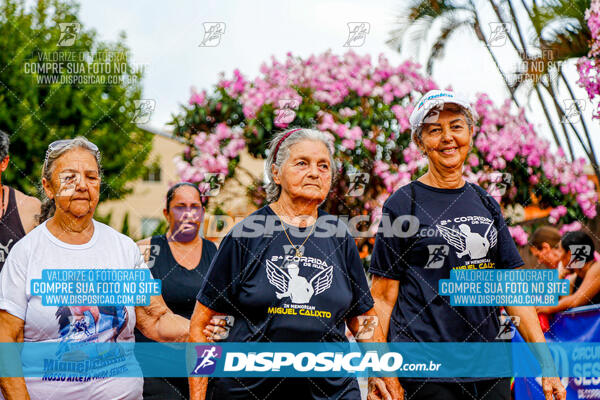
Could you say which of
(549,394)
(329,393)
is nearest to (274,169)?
(329,393)

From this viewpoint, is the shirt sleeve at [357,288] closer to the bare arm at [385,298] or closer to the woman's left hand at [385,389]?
the bare arm at [385,298]

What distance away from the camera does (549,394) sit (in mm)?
3045

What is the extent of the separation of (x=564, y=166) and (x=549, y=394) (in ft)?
13.8

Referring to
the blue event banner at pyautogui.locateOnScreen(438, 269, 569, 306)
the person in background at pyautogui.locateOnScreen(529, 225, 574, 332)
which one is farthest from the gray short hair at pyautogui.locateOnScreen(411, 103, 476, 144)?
the person in background at pyautogui.locateOnScreen(529, 225, 574, 332)

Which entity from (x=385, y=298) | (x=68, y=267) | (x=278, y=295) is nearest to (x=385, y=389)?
(x=385, y=298)

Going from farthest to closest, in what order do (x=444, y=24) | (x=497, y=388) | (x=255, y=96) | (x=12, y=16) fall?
1. (x=12, y=16)
2. (x=444, y=24)
3. (x=255, y=96)
4. (x=497, y=388)

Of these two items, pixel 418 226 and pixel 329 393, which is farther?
pixel 418 226

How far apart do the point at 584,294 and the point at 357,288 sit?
2626 mm

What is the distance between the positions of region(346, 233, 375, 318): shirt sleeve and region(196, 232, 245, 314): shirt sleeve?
19.5 inches

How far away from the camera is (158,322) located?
122 inches

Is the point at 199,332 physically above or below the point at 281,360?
above

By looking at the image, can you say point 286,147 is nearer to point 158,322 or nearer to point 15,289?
point 158,322

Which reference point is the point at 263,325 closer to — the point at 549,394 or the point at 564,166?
the point at 549,394

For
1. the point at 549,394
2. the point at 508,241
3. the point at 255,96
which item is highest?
the point at 255,96
